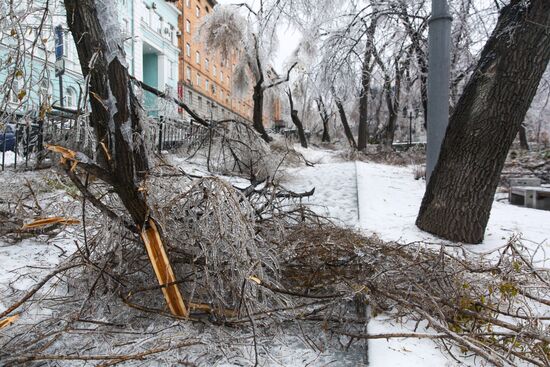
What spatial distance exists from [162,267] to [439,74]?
453 centimetres

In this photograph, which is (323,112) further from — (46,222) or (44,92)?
(46,222)

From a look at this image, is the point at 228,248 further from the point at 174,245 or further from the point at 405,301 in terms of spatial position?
the point at 405,301

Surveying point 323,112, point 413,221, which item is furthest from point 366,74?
point 323,112

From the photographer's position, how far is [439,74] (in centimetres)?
514

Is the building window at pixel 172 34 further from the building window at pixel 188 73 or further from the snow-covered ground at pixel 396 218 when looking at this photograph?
the snow-covered ground at pixel 396 218

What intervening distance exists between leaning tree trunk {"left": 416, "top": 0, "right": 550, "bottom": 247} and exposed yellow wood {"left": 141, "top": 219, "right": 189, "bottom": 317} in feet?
10.2

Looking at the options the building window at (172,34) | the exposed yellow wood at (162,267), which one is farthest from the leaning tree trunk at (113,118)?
the building window at (172,34)

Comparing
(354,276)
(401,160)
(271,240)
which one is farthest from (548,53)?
(401,160)

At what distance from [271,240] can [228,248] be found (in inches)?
28.6

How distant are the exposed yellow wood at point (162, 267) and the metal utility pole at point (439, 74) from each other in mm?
4090

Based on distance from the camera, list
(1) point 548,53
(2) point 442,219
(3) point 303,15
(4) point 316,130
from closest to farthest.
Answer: (1) point 548,53, (2) point 442,219, (3) point 303,15, (4) point 316,130

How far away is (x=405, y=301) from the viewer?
2215 millimetres

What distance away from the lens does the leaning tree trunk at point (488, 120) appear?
373 cm

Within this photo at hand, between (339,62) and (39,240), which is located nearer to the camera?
(39,240)
